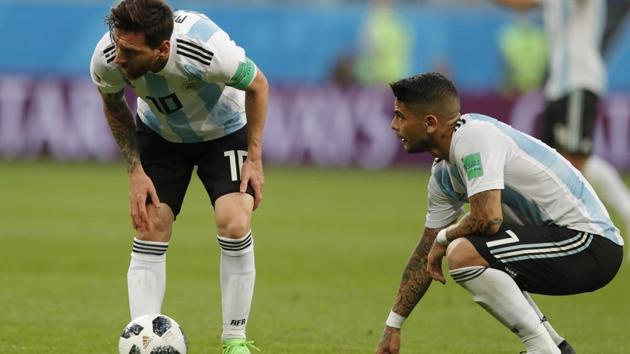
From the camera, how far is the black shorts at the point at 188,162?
688 centimetres

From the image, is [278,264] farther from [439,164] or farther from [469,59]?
[469,59]

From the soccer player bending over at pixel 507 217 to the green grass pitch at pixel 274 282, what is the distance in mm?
1192

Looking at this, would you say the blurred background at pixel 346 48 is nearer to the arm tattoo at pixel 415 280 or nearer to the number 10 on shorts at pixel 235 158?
the number 10 on shorts at pixel 235 158

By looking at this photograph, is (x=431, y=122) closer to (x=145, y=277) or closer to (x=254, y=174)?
(x=254, y=174)

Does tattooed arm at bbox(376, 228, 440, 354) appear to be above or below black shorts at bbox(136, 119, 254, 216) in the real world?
below

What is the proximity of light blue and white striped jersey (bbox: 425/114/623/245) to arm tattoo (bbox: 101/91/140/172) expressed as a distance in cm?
166

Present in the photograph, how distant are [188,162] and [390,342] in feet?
5.02

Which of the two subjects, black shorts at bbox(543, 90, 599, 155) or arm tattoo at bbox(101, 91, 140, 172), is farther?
black shorts at bbox(543, 90, 599, 155)

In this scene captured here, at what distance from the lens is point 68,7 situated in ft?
90.7

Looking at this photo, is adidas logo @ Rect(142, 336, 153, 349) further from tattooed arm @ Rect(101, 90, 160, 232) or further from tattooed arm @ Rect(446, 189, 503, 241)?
tattooed arm @ Rect(446, 189, 503, 241)

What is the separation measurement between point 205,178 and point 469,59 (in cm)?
2095

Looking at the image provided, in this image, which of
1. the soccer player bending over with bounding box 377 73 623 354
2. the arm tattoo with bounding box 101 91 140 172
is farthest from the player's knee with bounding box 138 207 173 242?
the soccer player bending over with bounding box 377 73 623 354

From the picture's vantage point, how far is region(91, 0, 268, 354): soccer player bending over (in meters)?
6.49

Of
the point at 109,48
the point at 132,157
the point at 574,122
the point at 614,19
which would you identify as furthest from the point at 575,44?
the point at 614,19
